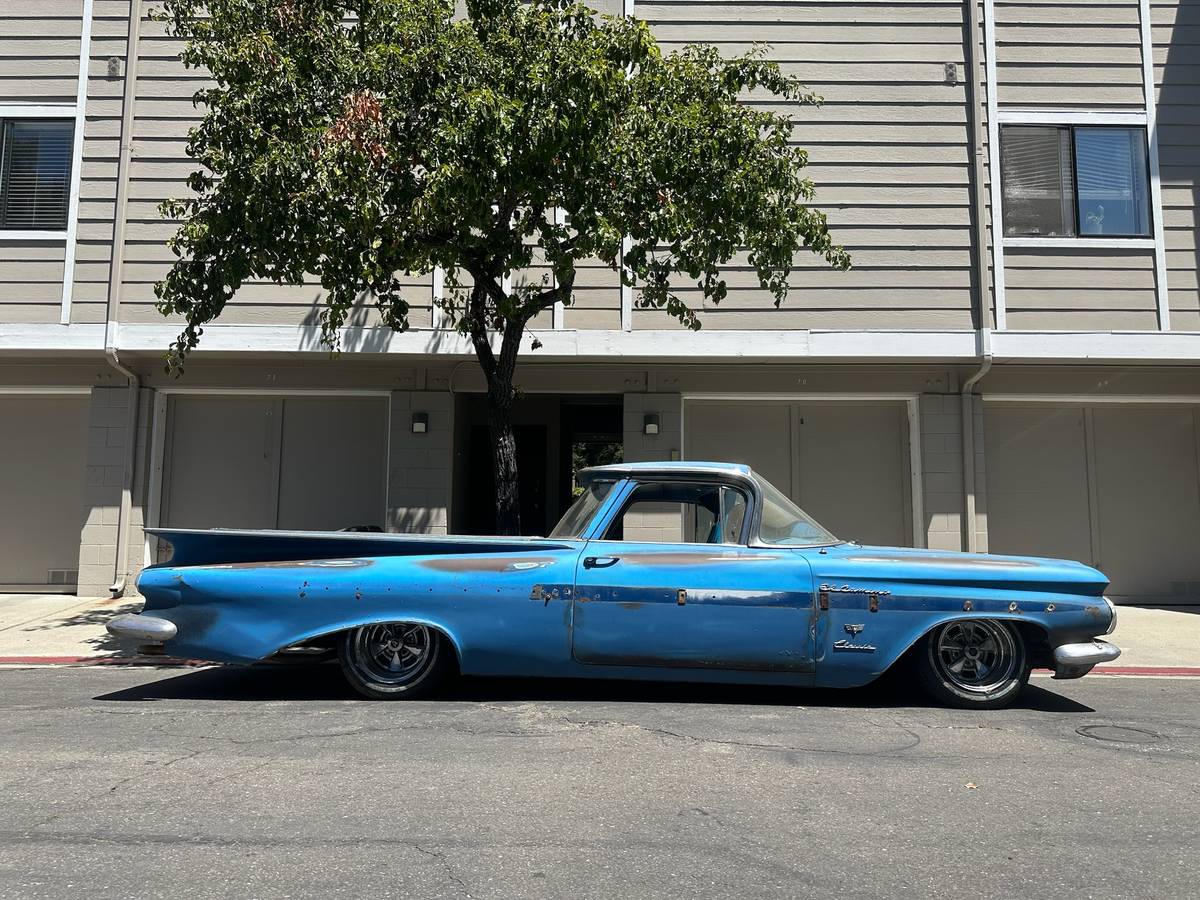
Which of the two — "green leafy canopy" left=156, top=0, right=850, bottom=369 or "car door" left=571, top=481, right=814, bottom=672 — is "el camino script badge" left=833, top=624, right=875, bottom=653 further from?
"green leafy canopy" left=156, top=0, right=850, bottom=369

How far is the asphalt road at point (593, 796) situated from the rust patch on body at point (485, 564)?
2.85 ft

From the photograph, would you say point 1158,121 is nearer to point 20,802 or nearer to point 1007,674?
point 1007,674

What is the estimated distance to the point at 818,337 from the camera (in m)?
10.8

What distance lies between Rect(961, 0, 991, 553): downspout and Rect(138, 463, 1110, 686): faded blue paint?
5.55 meters

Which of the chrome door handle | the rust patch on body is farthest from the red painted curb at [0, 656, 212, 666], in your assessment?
the chrome door handle

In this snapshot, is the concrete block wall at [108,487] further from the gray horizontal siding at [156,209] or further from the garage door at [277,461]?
the gray horizontal siding at [156,209]

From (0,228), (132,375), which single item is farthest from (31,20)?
(132,375)

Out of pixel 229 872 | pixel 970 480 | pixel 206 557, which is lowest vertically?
pixel 229 872

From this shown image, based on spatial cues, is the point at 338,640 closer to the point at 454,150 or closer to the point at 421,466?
the point at 454,150

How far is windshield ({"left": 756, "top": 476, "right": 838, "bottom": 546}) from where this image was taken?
5.74m

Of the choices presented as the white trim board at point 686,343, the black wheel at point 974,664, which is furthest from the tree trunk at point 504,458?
the black wheel at point 974,664

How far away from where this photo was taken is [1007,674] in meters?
5.62

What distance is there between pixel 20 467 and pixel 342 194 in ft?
25.0

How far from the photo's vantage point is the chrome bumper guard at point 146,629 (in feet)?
18.2
